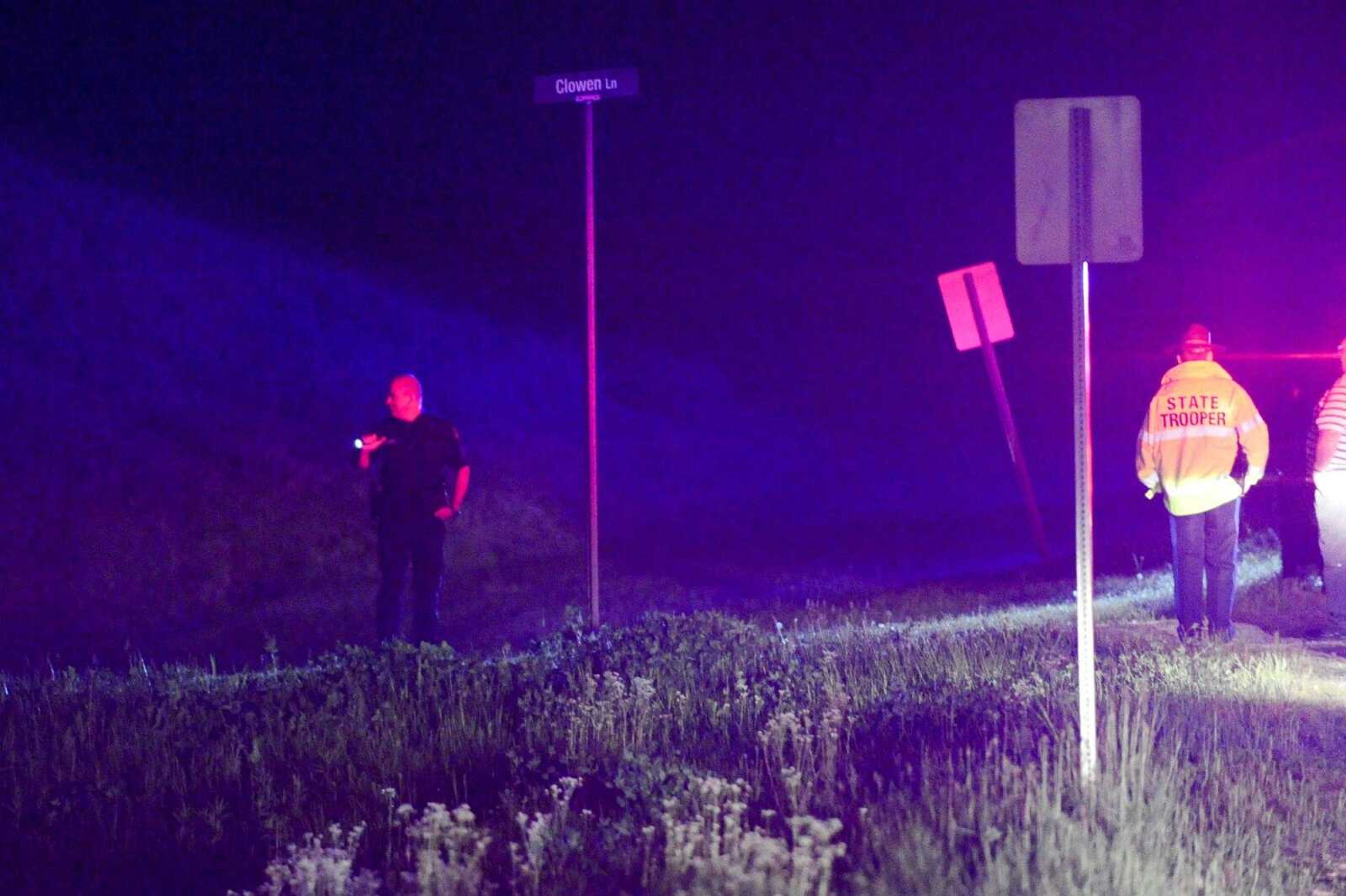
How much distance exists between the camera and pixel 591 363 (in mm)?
11445

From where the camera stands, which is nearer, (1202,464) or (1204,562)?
(1202,464)

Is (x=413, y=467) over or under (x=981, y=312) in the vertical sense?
under

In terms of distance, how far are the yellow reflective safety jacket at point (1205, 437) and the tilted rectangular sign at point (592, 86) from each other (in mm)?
4225

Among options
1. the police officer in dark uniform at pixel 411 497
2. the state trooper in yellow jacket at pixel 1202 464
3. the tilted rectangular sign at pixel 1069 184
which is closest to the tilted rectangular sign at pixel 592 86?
the police officer in dark uniform at pixel 411 497

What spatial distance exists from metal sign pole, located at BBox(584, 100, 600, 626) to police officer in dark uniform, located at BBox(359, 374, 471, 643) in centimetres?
124

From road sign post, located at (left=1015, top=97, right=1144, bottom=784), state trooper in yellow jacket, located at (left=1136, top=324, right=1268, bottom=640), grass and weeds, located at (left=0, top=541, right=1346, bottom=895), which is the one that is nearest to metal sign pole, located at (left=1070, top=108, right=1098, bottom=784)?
road sign post, located at (left=1015, top=97, right=1144, bottom=784)

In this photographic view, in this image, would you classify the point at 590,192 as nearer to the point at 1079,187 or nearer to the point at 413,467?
the point at 413,467

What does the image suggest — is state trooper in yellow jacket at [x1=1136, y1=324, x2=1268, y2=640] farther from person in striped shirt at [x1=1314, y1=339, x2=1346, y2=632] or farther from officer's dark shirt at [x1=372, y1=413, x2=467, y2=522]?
officer's dark shirt at [x1=372, y1=413, x2=467, y2=522]

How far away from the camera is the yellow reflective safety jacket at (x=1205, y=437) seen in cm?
995

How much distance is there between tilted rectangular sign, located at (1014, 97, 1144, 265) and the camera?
6.02 metres

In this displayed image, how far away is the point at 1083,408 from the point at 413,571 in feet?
18.5

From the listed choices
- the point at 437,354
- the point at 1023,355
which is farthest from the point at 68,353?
the point at 1023,355

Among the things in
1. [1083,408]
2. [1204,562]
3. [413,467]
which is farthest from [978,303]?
[1083,408]

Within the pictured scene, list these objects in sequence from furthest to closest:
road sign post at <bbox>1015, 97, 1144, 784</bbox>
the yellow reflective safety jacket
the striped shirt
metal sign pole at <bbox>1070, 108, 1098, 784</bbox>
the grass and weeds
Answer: the yellow reflective safety jacket
the striped shirt
road sign post at <bbox>1015, 97, 1144, 784</bbox>
metal sign pole at <bbox>1070, 108, 1098, 784</bbox>
the grass and weeds
